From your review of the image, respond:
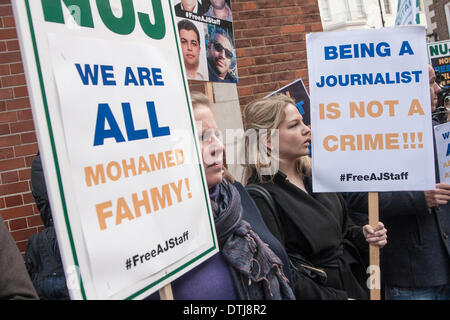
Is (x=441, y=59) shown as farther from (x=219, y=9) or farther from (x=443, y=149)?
(x=219, y=9)

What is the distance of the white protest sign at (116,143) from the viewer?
1.04 m

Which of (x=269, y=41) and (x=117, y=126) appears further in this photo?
(x=269, y=41)

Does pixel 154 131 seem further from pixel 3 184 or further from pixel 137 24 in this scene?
pixel 3 184

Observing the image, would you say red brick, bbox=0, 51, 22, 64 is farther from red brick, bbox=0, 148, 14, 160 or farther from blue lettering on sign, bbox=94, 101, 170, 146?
blue lettering on sign, bbox=94, 101, 170, 146

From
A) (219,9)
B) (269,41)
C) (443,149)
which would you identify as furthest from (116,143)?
(269,41)

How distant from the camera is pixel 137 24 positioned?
1.36 metres

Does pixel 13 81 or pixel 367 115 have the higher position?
pixel 13 81

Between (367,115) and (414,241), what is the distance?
2.70ft

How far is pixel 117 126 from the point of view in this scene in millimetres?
1200

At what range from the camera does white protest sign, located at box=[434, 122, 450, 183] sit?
8.16 feet

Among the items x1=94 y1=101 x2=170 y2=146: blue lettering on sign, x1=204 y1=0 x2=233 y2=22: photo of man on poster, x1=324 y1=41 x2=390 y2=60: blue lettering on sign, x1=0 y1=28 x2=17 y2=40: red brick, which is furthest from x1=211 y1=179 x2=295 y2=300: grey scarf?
x1=0 y1=28 x2=17 y2=40: red brick

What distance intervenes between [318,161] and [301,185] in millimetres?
204

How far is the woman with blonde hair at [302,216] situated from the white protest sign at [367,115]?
0.14 m

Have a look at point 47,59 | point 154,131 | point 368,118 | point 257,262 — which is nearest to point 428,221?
point 368,118
